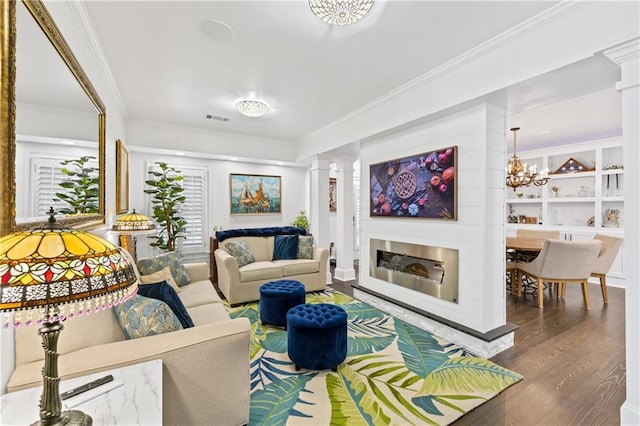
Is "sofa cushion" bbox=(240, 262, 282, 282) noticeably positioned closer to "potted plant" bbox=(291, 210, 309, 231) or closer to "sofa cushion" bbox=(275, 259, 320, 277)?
"sofa cushion" bbox=(275, 259, 320, 277)

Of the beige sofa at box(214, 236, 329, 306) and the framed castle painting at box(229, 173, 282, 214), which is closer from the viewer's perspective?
the beige sofa at box(214, 236, 329, 306)

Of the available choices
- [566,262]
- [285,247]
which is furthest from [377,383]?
[566,262]

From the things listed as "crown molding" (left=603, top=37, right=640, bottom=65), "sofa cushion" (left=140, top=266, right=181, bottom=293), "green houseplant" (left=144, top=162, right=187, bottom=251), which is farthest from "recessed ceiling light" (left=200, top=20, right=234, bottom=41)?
"green houseplant" (left=144, top=162, right=187, bottom=251)

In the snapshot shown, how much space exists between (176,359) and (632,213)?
9.12 ft

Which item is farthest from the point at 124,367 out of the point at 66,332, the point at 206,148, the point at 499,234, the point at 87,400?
the point at 206,148

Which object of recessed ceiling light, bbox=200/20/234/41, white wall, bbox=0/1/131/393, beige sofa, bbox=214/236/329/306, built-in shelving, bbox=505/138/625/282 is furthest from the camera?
built-in shelving, bbox=505/138/625/282

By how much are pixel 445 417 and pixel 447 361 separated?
745 millimetres

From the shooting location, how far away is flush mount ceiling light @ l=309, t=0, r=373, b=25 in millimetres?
1828

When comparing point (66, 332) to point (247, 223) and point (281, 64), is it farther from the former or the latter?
point (247, 223)


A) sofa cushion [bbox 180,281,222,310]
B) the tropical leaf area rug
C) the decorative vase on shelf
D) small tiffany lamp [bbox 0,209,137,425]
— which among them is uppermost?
the decorative vase on shelf

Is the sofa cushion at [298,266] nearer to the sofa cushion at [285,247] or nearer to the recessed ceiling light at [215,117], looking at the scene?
the sofa cushion at [285,247]

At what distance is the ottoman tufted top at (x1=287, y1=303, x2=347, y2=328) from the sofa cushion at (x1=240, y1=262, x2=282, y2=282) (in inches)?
63.1

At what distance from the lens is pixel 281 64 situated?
2.77 metres

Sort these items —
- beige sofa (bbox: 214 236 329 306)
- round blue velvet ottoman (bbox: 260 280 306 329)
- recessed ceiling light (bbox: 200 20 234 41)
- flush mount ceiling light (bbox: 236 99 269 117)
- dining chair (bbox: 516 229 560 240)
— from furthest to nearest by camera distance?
dining chair (bbox: 516 229 560 240), beige sofa (bbox: 214 236 329 306), flush mount ceiling light (bbox: 236 99 269 117), round blue velvet ottoman (bbox: 260 280 306 329), recessed ceiling light (bbox: 200 20 234 41)
